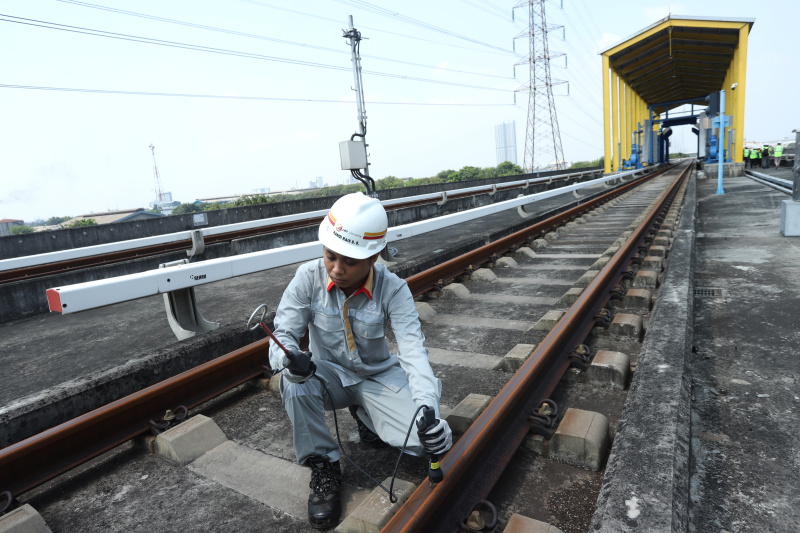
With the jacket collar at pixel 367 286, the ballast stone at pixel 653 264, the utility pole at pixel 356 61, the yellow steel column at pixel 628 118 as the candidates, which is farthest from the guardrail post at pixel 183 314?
the yellow steel column at pixel 628 118

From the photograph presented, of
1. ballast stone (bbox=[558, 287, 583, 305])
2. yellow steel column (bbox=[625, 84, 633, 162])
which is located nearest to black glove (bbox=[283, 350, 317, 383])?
ballast stone (bbox=[558, 287, 583, 305])

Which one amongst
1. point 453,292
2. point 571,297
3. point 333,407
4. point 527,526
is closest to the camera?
Answer: point 527,526

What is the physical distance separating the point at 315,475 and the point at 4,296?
6056mm

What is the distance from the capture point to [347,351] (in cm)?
243

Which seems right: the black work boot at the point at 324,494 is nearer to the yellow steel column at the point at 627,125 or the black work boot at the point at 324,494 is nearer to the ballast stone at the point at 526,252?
the ballast stone at the point at 526,252

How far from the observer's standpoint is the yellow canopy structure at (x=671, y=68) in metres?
27.7

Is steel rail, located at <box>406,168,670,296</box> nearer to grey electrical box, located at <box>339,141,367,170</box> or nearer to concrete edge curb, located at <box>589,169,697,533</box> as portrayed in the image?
concrete edge curb, located at <box>589,169,697,533</box>

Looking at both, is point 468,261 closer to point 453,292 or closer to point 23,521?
point 453,292

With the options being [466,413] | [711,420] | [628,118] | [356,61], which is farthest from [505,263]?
[628,118]

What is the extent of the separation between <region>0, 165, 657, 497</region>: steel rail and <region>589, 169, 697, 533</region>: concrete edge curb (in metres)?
2.40

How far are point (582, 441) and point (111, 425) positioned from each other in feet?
8.28

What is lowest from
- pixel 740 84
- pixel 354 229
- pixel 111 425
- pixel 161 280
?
pixel 111 425

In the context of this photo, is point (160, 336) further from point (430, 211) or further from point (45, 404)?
Answer: point (430, 211)

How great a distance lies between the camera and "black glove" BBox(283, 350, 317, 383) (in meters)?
2.09
